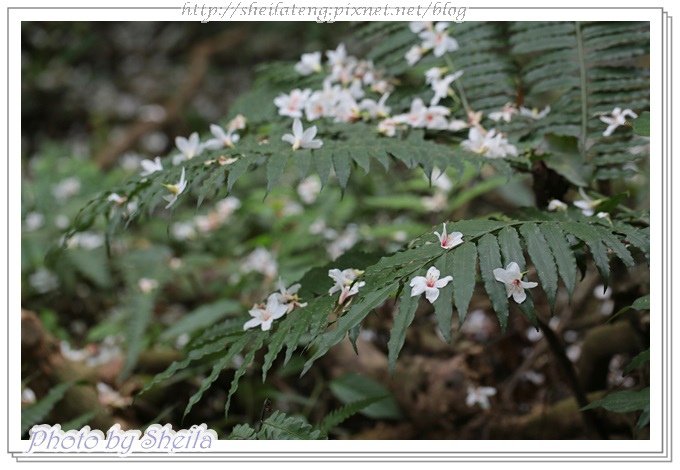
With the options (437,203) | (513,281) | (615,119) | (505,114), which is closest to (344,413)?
(513,281)

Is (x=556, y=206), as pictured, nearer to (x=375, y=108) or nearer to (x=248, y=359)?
(x=375, y=108)

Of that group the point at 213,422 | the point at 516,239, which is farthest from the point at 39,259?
the point at 516,239

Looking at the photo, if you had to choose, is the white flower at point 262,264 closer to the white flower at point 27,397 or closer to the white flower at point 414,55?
the white flower at point 27,397

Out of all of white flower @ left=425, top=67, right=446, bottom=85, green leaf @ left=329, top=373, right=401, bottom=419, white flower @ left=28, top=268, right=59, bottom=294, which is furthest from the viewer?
white flower @ left=28, top=268, right=59, bottom=294

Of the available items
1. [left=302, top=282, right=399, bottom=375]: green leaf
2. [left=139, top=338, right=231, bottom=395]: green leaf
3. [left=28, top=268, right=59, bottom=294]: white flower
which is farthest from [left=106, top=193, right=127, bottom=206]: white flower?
[left=28, top=268, right=59, bottom=294]: white flower

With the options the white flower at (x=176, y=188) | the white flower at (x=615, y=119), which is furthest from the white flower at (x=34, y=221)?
the white flower at (x=615, y=119)

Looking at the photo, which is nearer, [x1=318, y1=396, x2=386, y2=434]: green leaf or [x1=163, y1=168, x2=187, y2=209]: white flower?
[x1=163, y1=168, x2=187, y2=209]: white flower
